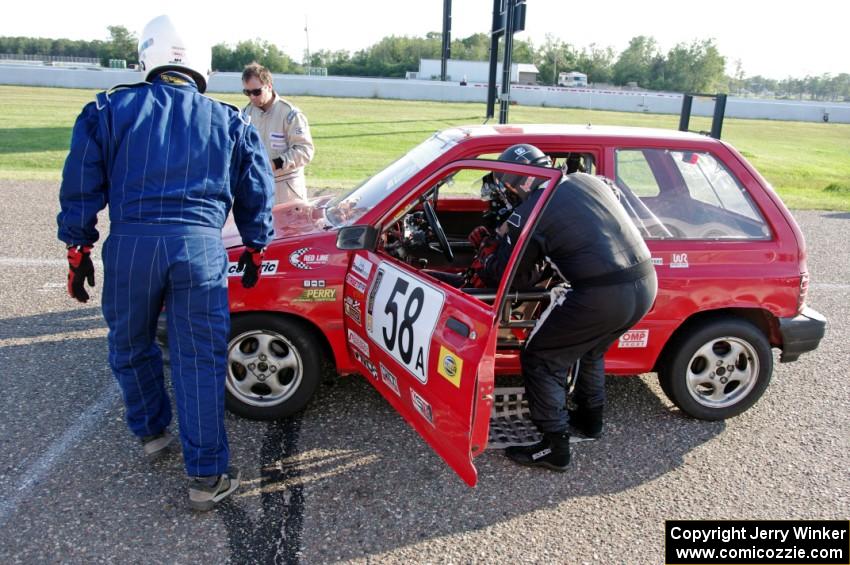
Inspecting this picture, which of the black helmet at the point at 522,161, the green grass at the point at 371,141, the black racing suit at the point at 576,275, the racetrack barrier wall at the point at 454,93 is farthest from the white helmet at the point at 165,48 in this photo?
the racetrack barrier wall at the point at 454,93

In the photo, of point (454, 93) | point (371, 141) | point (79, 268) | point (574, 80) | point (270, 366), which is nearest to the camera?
point (79, 268)

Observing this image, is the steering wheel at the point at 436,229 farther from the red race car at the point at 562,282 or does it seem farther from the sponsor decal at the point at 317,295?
the sponsor decal at the point at 317,295

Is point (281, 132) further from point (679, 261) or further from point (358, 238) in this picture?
point (679, 261)

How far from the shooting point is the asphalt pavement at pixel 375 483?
270cm

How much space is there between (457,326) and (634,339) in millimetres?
1423

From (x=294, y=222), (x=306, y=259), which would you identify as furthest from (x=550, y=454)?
(x=294, y=222)

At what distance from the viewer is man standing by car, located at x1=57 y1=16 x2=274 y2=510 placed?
102 inches

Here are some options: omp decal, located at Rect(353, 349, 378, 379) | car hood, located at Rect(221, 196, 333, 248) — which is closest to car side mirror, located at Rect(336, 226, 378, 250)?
car hood, located at Rect(221, 196, 333, 248)

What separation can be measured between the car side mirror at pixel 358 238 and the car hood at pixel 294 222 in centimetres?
22

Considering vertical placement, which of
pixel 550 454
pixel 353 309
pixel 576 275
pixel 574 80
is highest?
pixel 574 80

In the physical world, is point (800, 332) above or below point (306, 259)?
below

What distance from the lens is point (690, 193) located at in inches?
148

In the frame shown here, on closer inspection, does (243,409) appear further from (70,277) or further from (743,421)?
(743,421)

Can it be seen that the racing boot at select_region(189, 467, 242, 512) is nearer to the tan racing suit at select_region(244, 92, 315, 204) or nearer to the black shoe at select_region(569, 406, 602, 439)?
the black shoe at select_region(569, 406, 602, 439)
